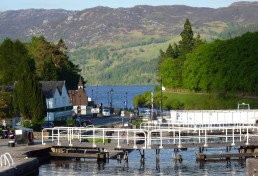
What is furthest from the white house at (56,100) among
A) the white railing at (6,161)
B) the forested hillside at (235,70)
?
the white railing at (6,161)

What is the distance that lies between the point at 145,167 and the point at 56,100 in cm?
6816

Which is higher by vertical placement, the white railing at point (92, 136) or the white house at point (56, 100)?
the white house at point (56, 100)

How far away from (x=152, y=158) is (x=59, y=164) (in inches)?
434

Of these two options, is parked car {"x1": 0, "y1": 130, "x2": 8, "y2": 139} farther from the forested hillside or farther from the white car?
the forested hillside

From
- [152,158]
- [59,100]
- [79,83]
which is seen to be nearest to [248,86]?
[79,83]

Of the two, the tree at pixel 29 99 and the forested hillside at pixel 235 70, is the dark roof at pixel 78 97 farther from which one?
the tree at pixel 29 99

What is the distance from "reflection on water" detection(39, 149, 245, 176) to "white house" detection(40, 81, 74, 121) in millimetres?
57722

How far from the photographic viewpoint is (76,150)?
79.5 m

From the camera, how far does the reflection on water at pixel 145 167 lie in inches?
2655

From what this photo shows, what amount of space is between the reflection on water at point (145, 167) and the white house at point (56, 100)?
57722 millimetres

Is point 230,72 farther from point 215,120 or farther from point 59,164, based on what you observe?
point 59,164

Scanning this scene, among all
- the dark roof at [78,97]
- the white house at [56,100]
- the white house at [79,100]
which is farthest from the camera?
the dark roof at [78,97]

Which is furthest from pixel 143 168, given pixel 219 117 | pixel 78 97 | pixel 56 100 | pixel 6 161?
pixel 78 97

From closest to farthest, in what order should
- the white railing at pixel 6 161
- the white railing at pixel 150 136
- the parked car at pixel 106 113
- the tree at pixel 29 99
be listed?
the white railing at pixel 6 161
the white railing at pixel 150 136
the tree at pixel 29 99
the parked car at pixel 106 113
